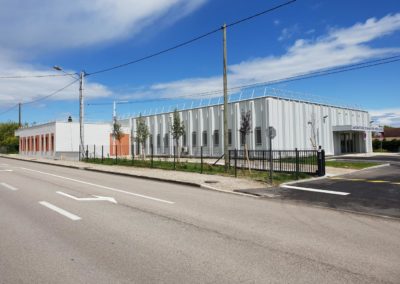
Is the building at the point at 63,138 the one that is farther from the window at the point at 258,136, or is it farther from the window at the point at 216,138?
the window at the point at 258,136

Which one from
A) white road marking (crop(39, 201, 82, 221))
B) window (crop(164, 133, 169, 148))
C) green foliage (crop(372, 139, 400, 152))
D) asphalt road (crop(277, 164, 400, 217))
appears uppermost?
window (crop(164, 133, 169, 148))

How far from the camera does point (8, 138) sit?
245 ft

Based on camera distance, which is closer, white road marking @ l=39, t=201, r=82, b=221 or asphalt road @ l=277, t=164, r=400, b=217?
white road marking @ l=39, t=201, r=82, b=221

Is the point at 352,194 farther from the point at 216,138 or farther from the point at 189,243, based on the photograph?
the point at 216,138

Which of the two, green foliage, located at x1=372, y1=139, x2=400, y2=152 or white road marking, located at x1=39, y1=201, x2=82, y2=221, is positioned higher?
green foliage, located at x1=372, y1=139, x2=400, y2=152

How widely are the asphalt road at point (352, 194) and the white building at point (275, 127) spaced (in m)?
15.4

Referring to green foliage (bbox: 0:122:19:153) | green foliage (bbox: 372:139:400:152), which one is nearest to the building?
green foliage (bbox: 0:122:19:153)

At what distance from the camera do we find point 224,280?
445 cm

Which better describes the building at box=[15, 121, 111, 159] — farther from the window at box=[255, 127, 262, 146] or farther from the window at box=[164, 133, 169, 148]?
the window at box=[255, 127, 262, 146]

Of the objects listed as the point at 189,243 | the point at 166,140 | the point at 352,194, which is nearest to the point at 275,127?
the point at 166,140

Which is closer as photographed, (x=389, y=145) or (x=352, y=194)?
(x=352, y=194)

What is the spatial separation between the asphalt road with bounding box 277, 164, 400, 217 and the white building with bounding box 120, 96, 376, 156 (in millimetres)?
15369

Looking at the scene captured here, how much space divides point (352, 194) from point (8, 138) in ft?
249

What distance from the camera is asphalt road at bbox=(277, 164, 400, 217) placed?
10.4m
